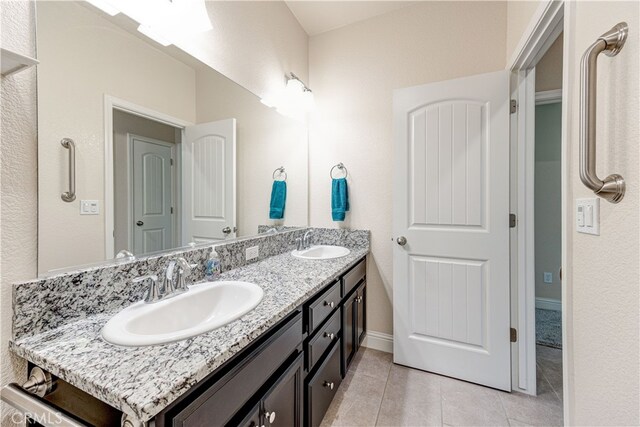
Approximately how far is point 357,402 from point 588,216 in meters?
1.46

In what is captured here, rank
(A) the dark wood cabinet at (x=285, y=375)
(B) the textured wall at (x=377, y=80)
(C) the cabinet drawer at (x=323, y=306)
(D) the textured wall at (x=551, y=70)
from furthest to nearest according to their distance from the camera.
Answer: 1. (D) the textured wall at (x=551, y=70)
2. (B) the textured wall at (x=377, y=80)
3. (C) the cabinet drawer at (x=323, y=306)
4. (A) the dark wood cabinet at (x=285, y=375)

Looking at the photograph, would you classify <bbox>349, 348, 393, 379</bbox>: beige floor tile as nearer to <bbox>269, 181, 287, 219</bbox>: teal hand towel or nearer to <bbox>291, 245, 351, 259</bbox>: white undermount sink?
<bbox>291, 245, 351, 259</bbox>: white undermount sink

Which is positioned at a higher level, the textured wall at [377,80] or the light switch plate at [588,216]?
the textured wall at [377,80]

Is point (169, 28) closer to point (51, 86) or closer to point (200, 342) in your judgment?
point (51, 86)

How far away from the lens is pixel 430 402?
1.56 meters

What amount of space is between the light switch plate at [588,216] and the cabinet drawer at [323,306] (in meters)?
0.99

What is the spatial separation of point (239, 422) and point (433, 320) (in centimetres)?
148

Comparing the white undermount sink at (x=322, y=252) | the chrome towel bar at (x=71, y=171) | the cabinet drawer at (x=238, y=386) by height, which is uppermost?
the chrome towel bar at (x=71, y=171)

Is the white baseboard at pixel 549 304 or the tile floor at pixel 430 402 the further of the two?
the white baseboard at pixel 549 304

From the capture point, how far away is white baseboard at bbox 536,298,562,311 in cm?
279

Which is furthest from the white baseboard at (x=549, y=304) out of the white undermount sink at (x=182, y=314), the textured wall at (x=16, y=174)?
the textured wall at (x=16, y=174)

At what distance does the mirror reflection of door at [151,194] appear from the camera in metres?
1.04

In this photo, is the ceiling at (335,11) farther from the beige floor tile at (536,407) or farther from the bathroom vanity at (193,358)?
the beige floor tile at (536,407)

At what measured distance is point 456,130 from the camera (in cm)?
172
